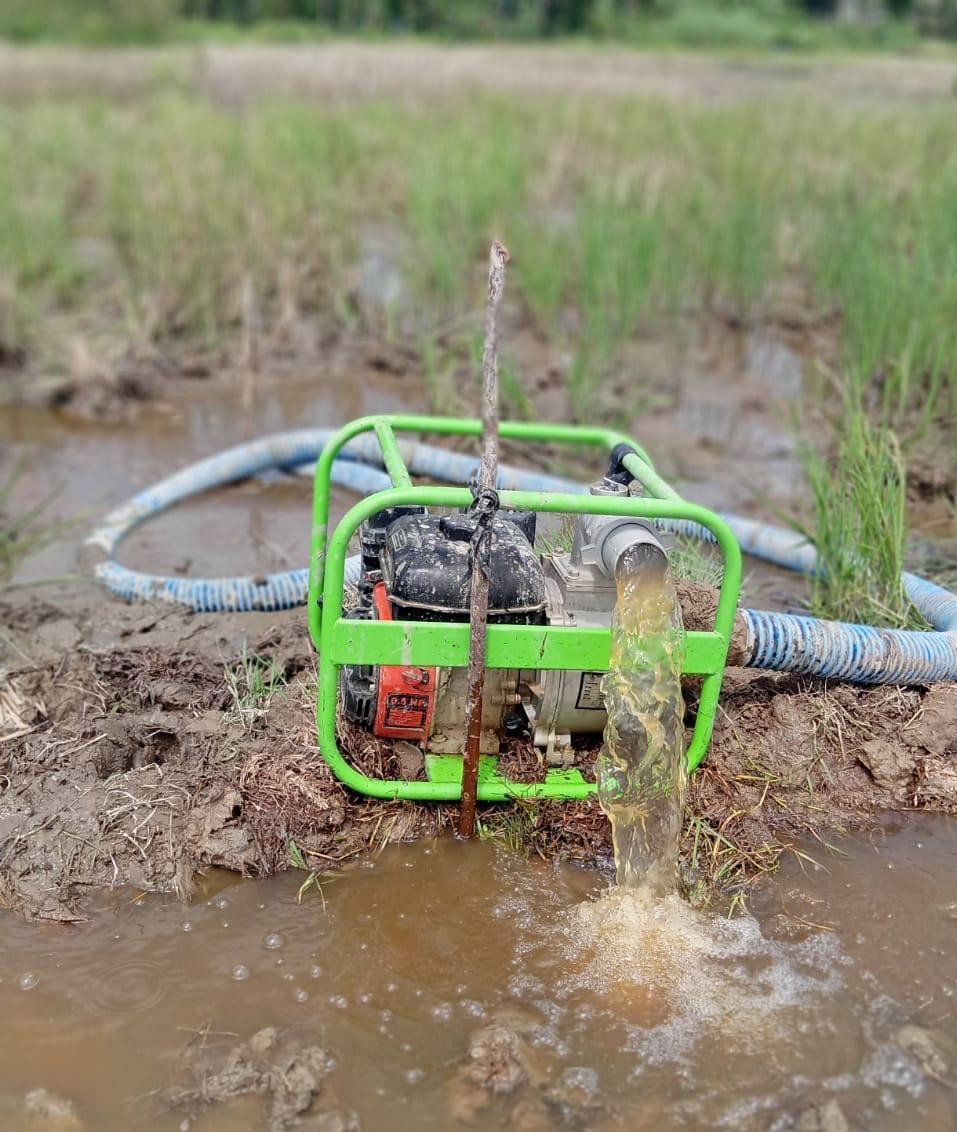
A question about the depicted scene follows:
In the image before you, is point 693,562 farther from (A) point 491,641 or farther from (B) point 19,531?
(B) point 19,531

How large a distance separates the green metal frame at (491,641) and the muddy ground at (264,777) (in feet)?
0.41

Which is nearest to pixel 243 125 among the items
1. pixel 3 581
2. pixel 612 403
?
pixel 612 403

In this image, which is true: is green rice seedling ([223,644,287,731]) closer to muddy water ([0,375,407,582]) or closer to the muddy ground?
the muddy ground

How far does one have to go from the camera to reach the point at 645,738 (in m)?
2.59

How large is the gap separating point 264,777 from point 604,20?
111ft

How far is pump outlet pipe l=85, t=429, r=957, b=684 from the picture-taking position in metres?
2.89

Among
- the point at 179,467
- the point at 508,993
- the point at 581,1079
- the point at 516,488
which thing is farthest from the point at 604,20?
the point at 581,1079

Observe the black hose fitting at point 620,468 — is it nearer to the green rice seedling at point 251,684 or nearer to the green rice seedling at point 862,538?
the green rice seedling at point 862,538

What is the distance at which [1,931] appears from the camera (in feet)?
8.13

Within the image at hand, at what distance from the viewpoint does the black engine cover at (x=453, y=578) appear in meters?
2.53

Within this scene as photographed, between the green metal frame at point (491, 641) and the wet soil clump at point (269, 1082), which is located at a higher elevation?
the green metal frame at point (491, 641)

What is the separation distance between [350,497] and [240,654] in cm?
133

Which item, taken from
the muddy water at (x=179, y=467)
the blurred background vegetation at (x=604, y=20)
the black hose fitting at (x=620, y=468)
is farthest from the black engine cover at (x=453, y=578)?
the blurred background vegetation at (x=604, y=20)

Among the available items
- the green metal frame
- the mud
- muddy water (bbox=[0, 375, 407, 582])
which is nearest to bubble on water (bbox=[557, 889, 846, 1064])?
the green metal frame
